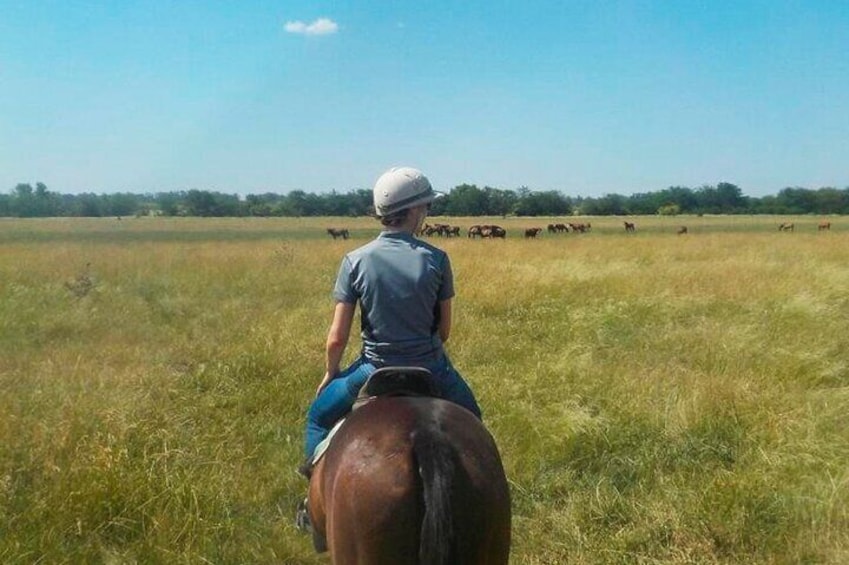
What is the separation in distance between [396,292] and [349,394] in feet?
1.81

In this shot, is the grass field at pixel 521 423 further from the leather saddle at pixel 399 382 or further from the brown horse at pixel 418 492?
the brown horse at pixel 418 492

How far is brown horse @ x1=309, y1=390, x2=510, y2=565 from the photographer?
2.44 metres

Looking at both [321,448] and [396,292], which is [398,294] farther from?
[321,448]

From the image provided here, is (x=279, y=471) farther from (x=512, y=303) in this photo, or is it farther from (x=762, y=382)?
(x=512, y=303)

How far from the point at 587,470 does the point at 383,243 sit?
2996 millimetres

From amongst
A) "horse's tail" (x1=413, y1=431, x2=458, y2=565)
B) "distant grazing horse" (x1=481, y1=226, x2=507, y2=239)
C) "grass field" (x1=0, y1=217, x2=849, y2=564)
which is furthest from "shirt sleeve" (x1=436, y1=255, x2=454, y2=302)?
"distant grazing horse" (x1=481, y1=226, x2=507, y2=239)

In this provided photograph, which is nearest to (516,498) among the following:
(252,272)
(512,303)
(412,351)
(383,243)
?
(412,351)

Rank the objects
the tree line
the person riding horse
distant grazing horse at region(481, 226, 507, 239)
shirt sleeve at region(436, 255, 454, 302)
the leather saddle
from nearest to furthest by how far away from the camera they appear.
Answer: the leather saddle < the person riding horse < shirt sleeve at region(436, 255, 454, 302) < distant grazing horse at region(481, 226, 507, 239) < the tree line

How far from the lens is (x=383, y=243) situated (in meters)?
3.34

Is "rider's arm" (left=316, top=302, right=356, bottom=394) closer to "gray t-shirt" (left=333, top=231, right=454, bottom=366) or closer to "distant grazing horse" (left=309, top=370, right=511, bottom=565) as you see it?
"gray t-shirt" (left=333, top=231, right=454, bottom=366)

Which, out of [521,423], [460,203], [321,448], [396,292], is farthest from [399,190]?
[460,203]

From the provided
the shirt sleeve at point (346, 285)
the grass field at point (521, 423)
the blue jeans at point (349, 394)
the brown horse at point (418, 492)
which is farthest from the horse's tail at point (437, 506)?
the grass field at point (521, 423)

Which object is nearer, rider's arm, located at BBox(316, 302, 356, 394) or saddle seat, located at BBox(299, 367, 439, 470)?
saddle seat, located at BBox(299, 367, 439, 470)

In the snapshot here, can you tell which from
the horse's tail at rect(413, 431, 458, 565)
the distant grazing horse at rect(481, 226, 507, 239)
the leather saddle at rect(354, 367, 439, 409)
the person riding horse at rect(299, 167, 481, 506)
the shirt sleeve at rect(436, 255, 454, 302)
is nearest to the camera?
the horse's tail at rect(413, 431, 458, 565)
